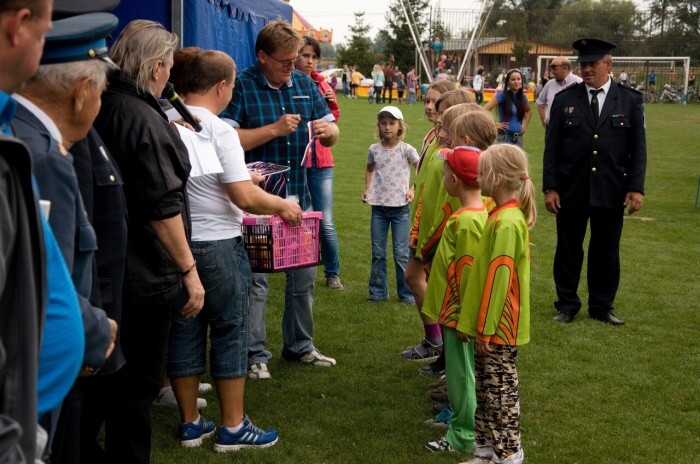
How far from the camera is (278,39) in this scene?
5477 mm

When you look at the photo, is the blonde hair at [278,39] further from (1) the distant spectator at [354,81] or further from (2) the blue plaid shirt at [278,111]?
(1) the distant spectator at [354,81]

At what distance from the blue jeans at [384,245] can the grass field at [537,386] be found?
0.16 m

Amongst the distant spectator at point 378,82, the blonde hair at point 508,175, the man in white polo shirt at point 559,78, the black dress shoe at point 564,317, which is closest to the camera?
the blonde hair at point 508,175

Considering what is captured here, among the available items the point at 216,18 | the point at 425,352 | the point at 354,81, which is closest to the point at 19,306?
the point at 425,352

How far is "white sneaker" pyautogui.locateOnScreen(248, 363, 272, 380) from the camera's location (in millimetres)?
5922

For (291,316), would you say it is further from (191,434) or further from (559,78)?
(559,78)

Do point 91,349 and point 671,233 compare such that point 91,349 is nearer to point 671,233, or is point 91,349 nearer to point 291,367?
point 291,367

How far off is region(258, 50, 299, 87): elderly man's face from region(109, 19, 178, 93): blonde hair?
66.5 inches

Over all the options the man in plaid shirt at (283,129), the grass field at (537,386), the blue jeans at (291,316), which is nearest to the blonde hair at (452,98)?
the man in plaid shirt at (283,129)

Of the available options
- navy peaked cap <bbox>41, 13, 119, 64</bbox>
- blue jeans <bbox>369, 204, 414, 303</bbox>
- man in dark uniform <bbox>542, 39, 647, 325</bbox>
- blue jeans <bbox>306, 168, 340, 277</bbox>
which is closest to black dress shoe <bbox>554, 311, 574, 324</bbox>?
man in dark uniform <bbox>542, 39, 647, 325</bbox>

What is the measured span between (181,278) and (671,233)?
9129mm

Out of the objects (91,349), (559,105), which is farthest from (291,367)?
(91,349)

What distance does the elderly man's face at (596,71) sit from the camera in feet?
24.4

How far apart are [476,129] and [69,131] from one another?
2833mm
